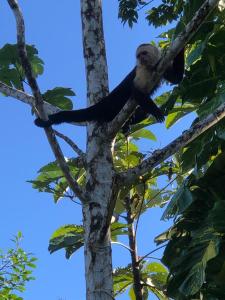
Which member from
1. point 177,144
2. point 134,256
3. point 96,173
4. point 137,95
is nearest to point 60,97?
point 137,95

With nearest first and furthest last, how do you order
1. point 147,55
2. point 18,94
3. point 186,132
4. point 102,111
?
point 186,132 → point 18,94 → point 102,111 → point 147,55

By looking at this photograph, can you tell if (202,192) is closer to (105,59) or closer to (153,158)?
(153,158)

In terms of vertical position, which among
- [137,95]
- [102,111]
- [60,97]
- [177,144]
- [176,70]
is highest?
[176,70]

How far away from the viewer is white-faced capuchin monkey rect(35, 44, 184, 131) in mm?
4273

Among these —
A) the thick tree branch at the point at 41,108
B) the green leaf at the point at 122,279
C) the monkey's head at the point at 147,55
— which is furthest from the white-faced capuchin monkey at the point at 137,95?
the green leaf at the point at 122,279

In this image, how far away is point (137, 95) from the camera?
411cm

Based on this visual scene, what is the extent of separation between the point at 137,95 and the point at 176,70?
1037 mm

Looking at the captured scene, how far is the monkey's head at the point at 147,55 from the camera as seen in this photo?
4.80m

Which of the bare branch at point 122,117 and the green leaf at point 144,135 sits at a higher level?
the green leaf at point 144,135

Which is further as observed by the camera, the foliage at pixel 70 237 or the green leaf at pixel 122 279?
the green leaf at pixel 122 279

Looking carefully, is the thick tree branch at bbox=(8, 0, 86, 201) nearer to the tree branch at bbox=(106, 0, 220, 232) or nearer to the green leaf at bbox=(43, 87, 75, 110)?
the tree branch at bbox=(106, 0, 220, 232)

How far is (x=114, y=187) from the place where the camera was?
3.21m

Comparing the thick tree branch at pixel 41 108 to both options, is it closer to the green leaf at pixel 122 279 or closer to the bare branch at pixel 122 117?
the bare branch at pixel 122 117

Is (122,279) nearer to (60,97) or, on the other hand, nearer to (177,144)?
(60,97)
